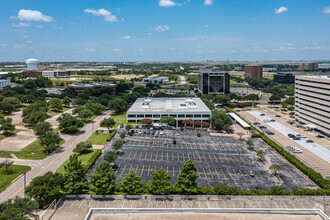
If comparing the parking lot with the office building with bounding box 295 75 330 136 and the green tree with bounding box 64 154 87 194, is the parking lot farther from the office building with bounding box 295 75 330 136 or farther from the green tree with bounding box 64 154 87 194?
the office building with bounding box 295 75 330 136

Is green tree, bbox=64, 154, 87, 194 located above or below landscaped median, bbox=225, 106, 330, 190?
above

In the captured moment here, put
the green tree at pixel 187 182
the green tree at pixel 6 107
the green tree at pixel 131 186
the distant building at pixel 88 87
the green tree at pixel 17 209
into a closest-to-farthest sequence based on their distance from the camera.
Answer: the green tree at pixel 17 209
the green tree at pixel 187 182
the green tree at pixel 131 186
the green tree at pixel 6 107
the distant building at pixel 88 87

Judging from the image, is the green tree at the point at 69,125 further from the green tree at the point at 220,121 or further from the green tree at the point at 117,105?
the green tree at the point at 220,121

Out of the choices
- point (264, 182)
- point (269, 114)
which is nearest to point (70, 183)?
point (264, 182)

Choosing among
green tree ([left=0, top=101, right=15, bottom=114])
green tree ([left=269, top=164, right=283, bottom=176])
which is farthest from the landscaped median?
green tree ([left=0, top=101, right=15, bottom=114])

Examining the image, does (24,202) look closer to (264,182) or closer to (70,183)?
(70,183)

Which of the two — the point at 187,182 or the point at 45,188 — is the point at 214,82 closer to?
the point at 187,182

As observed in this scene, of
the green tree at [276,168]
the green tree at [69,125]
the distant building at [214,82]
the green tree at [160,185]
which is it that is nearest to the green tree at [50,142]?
the green tree at [69,125]
